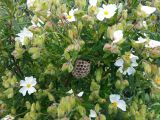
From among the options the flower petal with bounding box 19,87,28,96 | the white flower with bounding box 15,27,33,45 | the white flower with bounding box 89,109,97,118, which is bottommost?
the white flower with bounding box 89,109,97,118

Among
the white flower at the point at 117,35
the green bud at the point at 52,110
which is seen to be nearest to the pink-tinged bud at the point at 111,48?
the white flower at the point at 117,35

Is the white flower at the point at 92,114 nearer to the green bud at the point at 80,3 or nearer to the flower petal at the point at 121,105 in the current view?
the flower petal at the point at 121,105

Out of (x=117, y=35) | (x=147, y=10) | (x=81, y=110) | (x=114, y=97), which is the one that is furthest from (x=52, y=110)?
(x=147, y=10)

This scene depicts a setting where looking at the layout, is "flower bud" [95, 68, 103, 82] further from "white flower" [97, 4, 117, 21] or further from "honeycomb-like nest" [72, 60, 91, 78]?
"white flower" [97, 4, 117, 21]

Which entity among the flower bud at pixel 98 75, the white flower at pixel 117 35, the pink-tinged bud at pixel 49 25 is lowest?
the flower bud at pixel 98 75

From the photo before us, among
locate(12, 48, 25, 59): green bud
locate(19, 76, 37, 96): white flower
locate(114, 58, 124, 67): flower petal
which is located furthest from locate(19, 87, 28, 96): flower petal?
A: locate(114, 58, 124, 67): flower petal

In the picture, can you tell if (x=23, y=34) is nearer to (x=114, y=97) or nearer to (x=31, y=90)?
(x=31, y=90)

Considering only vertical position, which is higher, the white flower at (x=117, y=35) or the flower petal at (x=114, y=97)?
the white flower at (x=117, y=35)
